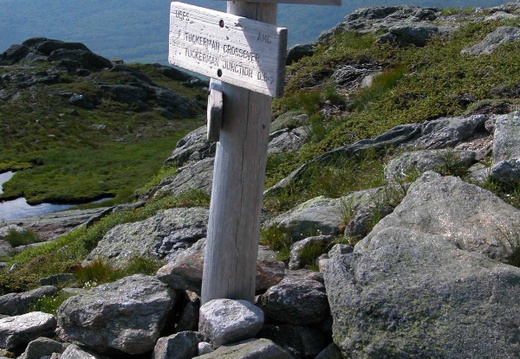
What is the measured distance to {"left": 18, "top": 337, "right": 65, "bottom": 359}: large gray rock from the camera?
25.0ft

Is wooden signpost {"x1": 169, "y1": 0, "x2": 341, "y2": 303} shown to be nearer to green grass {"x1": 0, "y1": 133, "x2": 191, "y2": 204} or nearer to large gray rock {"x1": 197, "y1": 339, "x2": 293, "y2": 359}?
large gray rock {"x1": 197, "y1": 339, "x2": 293, "y2": 359}

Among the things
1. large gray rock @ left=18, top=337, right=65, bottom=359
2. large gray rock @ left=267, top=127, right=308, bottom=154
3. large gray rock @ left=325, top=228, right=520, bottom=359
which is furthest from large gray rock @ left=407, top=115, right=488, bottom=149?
large gray rock @ left=18, top=337, right=65, bottom=359

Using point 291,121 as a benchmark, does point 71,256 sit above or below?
below

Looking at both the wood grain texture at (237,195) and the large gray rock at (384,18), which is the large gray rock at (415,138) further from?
the large gray rock at (384,18)

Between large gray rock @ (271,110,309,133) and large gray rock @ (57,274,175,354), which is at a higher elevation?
large gray rock @ (271,110,309,133)

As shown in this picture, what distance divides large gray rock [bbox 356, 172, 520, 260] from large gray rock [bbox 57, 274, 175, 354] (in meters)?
2.30

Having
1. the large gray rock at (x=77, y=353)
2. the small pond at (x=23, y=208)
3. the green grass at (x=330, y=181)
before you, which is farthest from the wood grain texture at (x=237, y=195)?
the small pond at (x=23, y=208)

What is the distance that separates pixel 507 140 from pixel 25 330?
686 centimetres

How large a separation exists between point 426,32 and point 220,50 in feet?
61.0

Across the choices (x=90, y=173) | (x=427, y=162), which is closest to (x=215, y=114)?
(x=427, y=162)

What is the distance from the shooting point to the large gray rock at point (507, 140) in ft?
32.0

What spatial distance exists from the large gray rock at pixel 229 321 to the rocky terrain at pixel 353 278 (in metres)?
0.01

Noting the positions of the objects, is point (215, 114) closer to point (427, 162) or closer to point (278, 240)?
point (278, 240)

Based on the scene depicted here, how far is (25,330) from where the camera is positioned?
26.6 ft
